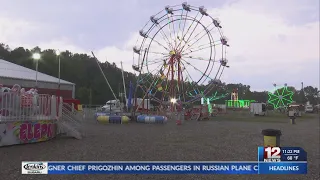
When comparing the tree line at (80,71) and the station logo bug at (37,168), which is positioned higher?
the tree line at (80,71)

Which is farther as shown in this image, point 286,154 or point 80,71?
point 80,71

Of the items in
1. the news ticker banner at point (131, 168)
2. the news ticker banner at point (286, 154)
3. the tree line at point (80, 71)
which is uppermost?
the tree line at point (80, 71)

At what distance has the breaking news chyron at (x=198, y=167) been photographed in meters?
5.94

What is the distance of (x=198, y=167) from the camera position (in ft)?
28.6

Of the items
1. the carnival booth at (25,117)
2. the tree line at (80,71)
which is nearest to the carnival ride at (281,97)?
the tree line at (80,71)

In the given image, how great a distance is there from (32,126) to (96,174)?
23.6 ft

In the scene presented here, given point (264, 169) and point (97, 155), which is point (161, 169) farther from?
point (97, 155)

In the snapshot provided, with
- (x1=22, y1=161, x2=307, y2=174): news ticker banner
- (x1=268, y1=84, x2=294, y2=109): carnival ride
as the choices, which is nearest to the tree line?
(x1=268, y1=84, x2=294, y2=109): carnival ride

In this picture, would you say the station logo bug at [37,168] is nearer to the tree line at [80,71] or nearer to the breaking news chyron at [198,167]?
the breaking news chyron at [198,167]

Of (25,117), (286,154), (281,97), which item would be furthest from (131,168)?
(281,97)

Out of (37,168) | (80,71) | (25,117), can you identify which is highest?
(80,71)

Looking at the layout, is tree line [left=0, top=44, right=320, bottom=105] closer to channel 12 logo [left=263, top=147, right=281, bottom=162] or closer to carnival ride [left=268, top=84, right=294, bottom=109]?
carnival ride [left=268, top=84, right=294, bottom=109]

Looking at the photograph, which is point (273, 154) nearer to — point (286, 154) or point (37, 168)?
point (286, 154)

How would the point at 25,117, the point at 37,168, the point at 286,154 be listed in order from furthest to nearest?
1. the point at 25,117
2. the point at 37,168
3. the point at 286,154
